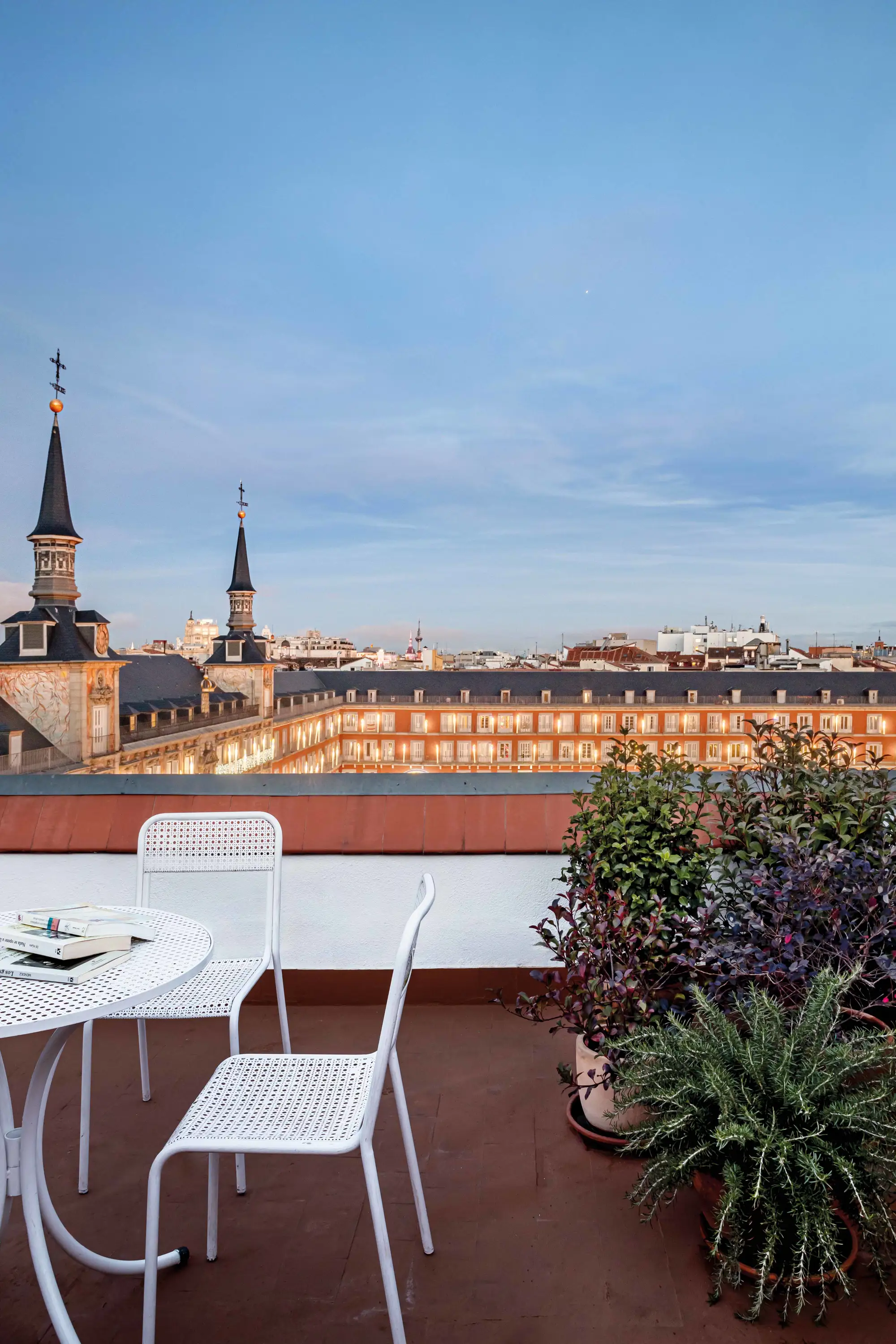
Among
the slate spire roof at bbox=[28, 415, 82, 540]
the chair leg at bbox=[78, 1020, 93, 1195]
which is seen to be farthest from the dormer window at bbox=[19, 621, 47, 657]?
the chair leg at bbox=[78, 1020, 93, 1195]

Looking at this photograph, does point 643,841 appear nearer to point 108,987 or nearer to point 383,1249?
point 383,1249

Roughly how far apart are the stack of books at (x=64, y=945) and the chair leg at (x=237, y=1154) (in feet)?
1.05

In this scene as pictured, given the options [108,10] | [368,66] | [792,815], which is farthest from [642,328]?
[792,815]

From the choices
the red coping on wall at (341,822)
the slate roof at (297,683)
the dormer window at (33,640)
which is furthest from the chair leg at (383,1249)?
the slate roof at (297,683)

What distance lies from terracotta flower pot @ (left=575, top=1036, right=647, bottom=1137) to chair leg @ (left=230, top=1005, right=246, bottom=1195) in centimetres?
78

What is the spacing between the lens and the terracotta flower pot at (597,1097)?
1715 millimetres

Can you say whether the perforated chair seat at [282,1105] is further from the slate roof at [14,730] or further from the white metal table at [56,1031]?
the slate roof at [14,730]

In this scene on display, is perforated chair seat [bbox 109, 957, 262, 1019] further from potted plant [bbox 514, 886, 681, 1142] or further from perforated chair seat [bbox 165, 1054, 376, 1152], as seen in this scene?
potted plant [bbox 514, 886, 681, 1142]

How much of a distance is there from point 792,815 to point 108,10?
8721 millimetres

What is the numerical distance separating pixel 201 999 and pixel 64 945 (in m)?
0.51

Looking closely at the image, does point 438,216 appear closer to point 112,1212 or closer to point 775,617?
point 775,617

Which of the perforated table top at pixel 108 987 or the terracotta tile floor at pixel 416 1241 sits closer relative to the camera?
the perforated table top at pixel 108 987

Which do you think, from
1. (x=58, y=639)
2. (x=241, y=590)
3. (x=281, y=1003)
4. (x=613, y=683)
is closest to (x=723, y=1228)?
(x=281, y=1003)

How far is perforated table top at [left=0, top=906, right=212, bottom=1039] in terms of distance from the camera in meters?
1.04
